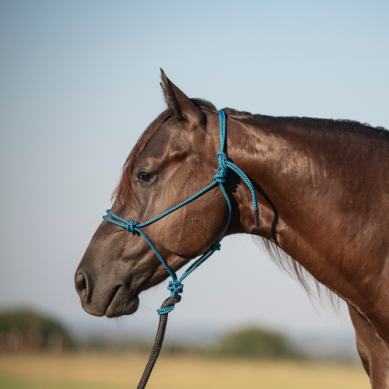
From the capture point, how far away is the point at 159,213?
111 inches

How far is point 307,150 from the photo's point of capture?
283cm

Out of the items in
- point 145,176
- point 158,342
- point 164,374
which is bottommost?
point 164,374

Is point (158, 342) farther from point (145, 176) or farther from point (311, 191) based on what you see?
point (311, 191)

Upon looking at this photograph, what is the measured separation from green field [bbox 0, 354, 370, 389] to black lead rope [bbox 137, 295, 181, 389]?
46.5 ft

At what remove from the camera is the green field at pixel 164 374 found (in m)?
16.8

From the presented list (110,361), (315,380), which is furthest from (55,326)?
(315,380)

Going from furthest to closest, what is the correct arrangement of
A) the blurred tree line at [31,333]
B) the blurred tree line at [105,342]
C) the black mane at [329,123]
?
the blurred tree line at [105,342]
the blurred tree line at [31,333]
the black mane at [329,123]

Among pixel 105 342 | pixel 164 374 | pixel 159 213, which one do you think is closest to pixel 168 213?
pixel 159 213

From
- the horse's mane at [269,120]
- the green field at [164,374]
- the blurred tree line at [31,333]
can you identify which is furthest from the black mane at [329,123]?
the blurred tree line at [31,333]

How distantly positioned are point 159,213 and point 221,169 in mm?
489

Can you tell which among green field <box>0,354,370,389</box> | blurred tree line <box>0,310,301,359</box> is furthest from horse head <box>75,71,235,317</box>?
blurred tree line <box>0,310,301,359</box>

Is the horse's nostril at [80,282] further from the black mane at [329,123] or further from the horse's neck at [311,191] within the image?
the black mane at [329,123]

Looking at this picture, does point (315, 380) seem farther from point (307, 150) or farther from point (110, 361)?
point (307, 150)

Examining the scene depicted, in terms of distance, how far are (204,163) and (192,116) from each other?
322mm
